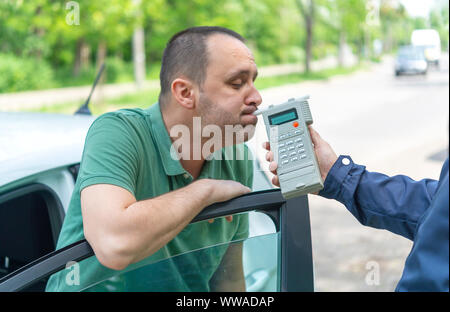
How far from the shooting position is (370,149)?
7512 mm

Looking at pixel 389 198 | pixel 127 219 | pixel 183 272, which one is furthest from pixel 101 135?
pixel 389 198

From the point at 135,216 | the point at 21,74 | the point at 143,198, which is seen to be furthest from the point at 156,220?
the point at 21,74

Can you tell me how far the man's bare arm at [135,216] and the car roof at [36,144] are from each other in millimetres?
454

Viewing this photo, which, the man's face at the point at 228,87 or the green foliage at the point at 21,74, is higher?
the man's face at the point at 228,87

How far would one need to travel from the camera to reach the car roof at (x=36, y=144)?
1.74 metres

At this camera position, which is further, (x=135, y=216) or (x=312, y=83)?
(x=312, y=83)

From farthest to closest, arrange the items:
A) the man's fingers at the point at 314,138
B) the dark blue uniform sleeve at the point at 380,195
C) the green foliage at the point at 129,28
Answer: the green foliage at the point at 129,28, the man's fingers at the point at 314,138, the dark blue uniform sleeve at the point at 380,195

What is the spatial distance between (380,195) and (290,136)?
0.29 m

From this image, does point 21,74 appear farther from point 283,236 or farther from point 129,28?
point 283,236

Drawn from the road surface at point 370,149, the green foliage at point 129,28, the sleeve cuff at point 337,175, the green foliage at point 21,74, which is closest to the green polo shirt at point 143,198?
the sleeve cuff at point 337,175

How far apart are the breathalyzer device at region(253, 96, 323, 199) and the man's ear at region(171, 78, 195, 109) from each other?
35 cm

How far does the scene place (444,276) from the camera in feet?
3.02

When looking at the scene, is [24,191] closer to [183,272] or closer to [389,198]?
[183,272]

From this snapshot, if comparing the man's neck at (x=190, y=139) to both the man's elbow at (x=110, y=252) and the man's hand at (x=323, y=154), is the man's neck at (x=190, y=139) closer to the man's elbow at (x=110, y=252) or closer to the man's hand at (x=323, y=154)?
the man's hand at (x=323, y=154)
